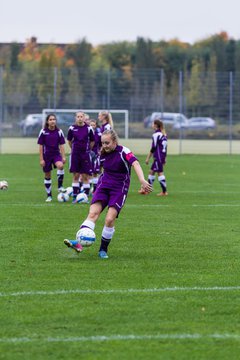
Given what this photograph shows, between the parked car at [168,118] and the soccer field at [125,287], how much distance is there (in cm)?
2768

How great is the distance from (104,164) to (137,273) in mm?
2093

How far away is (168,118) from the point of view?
154ft

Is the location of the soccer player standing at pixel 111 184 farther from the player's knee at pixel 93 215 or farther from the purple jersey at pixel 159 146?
the purple jersey at pixel 159 146

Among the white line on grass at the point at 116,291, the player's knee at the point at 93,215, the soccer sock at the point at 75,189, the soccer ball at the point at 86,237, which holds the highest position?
the player's knee at the point at 93,215

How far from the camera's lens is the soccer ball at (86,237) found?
36.1 ft

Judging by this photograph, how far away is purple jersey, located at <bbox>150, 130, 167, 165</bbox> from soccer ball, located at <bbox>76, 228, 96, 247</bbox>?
11611 mm

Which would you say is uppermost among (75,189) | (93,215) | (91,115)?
(93,215)

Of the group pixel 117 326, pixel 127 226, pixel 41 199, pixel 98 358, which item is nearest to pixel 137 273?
pixel 117 326

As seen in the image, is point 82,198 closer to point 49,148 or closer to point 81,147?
point 81,147

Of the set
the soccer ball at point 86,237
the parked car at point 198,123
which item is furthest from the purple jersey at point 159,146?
the parked car at point 198,123

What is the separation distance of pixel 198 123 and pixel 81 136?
95.8 ft

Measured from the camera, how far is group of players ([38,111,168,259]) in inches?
453

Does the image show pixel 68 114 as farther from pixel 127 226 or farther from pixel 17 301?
pixel 17 301

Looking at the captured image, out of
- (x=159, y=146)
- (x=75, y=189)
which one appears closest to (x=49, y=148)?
(x=75, y=189)
